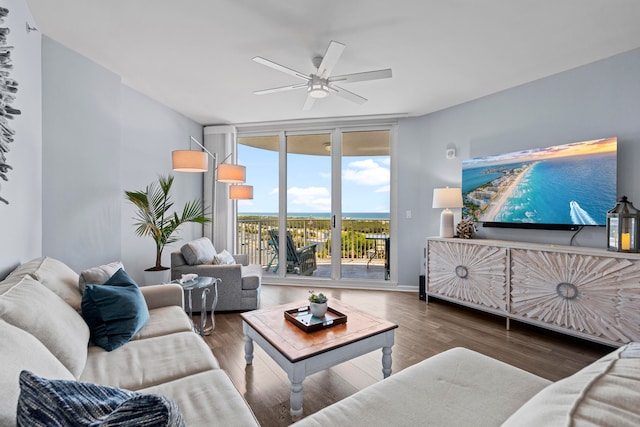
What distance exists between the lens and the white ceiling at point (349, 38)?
77.6 inches

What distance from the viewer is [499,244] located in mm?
3008

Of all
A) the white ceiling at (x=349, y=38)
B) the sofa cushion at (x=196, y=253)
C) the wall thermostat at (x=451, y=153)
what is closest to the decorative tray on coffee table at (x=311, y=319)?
the sofa cushion at (x=196, y=253)

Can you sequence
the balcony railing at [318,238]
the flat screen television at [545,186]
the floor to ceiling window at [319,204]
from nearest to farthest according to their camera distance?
the flat screen television at [545,186] → the floor to ceiling window at [319,204] → the balcony railing at [318,238]

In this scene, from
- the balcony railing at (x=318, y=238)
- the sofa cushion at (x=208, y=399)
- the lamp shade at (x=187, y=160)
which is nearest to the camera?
the sofa cushion at (x=208, y=399)

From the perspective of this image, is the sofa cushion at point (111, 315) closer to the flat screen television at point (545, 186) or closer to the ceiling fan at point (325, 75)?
the ceiling fan at point (325, 75)

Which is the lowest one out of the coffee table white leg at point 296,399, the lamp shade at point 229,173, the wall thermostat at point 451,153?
the coffee table white leg at point 296,399

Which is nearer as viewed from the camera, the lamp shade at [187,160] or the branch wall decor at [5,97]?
the branch wall decor at [5,97]

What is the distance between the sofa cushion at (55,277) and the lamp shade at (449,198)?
3.60m

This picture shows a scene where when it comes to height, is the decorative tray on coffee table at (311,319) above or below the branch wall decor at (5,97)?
below

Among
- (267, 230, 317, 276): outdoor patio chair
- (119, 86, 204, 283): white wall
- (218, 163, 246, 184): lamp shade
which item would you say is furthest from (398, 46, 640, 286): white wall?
(119, 86, 204, 283): white wall

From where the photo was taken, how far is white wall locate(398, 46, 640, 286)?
2.57 meters

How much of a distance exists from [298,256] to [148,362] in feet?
10.8

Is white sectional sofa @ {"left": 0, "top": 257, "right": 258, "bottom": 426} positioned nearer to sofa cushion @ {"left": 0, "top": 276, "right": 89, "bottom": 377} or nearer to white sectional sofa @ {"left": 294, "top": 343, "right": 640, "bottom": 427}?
sofa cushion @ {"left": 0, "top": 276, "right": 89, "bottom": 377}

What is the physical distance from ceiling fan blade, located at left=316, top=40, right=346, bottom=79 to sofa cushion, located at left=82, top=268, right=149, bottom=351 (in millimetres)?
2121
